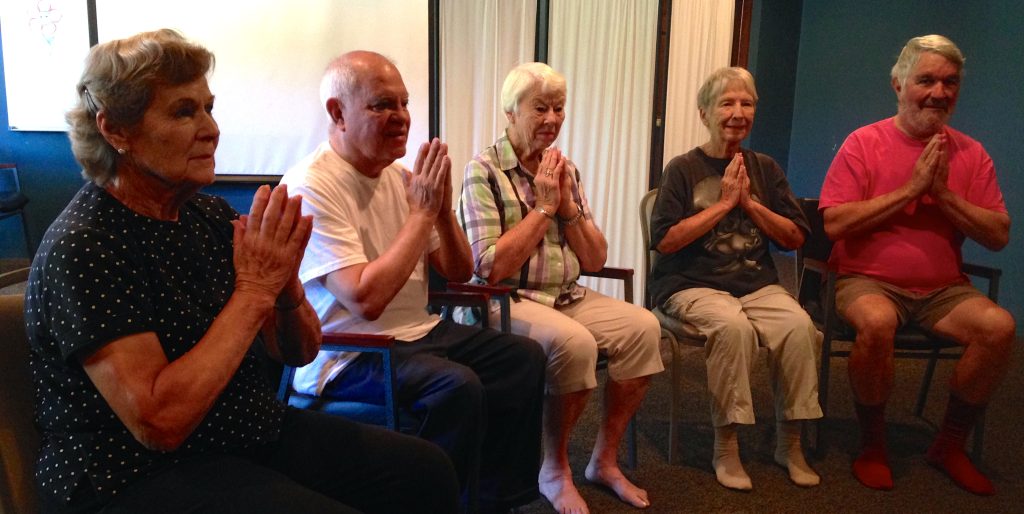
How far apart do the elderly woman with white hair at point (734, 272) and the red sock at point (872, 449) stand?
170mm

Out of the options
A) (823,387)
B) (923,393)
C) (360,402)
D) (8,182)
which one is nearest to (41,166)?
(8,182)

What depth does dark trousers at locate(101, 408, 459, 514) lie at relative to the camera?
3.70 ft

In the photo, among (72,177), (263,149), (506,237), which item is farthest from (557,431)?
(72,177)

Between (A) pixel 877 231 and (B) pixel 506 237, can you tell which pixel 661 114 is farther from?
(B) pixel 506 237

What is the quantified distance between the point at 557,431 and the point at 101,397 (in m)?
1.35

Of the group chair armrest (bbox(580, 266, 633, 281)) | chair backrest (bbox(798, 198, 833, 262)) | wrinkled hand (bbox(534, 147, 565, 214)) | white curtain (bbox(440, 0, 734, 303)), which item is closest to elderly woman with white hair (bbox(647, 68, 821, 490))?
chair armrest (bbox(580, 266, 633, 281))

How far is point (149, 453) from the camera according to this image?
111 cm

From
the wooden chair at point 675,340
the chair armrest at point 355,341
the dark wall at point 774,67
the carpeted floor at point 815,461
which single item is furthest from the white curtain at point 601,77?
the chair armrest at point 355,341

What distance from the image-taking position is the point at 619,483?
223cm

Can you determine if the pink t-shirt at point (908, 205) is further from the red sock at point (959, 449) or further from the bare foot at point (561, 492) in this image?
the bare foot at point (561, 492)

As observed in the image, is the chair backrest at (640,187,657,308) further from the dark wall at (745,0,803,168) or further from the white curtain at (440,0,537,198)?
the dark wall at (745,0,803,168)

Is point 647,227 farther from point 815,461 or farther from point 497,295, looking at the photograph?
point 815,461

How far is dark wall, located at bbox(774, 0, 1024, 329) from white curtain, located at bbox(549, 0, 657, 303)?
184 centimetres

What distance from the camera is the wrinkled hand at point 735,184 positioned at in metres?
2.41
